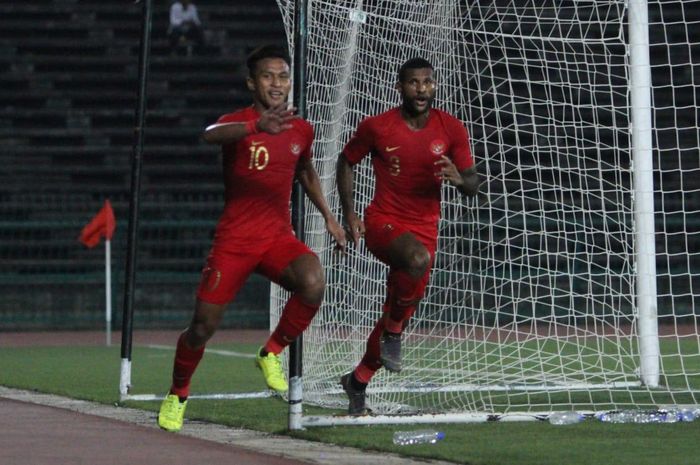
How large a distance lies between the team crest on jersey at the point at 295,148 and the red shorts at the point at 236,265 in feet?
1.50

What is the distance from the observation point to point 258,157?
775 centimetres

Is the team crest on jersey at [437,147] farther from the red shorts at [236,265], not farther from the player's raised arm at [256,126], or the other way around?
the player's raised arm at [256,126]

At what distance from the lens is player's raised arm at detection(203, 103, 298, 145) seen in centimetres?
726

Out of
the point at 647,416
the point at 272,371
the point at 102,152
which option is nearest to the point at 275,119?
the point at 272,371

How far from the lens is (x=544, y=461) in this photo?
22.8 feet

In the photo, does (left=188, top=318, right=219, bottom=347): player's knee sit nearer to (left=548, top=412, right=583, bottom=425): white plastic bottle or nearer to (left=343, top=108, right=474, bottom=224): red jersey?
(left=343, top=108, right=474, bottom=224): red jersey

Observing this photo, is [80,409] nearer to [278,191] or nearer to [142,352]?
[278,191]

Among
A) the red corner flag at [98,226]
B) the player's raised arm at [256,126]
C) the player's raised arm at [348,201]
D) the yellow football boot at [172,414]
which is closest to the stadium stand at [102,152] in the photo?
the red corner flag at [98,226]

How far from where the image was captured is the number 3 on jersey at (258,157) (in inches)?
305

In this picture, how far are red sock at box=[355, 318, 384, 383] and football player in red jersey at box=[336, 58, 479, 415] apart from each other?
0.4 inches

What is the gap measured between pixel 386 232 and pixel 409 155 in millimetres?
445

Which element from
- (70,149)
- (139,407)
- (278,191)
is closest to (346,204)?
A: (278,191)

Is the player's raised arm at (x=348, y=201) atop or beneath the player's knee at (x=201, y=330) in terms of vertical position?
atop

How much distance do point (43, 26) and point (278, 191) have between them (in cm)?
1715
